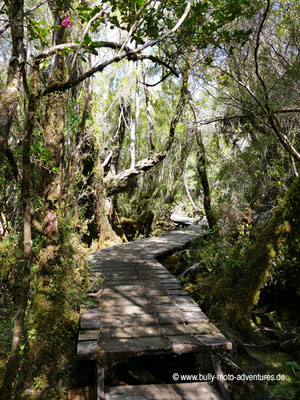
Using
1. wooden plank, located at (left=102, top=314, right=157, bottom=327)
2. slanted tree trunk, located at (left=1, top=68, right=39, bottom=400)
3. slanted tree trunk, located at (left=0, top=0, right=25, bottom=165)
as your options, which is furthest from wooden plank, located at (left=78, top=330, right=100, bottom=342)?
slanted tree trunk, located at (left=0, top=0, right=25, bottom=165)

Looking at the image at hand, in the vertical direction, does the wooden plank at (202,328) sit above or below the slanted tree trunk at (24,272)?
below

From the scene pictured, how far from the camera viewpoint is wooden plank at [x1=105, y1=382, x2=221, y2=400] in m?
2.81

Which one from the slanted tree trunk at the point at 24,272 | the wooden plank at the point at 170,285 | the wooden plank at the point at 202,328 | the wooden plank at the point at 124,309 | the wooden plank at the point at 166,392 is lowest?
the wooden plank at the point at 166,392

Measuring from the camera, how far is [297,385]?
142 inches

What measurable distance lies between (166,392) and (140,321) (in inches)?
36.5

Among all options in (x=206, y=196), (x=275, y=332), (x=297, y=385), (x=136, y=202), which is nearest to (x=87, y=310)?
(x=297, y=385)

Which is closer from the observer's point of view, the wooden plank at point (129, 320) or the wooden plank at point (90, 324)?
the wooden plank at point (90, 324)

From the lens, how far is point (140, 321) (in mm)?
3682

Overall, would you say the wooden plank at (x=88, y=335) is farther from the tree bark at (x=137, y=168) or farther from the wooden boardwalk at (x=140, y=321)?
the tree bark at (x=137, y=168)

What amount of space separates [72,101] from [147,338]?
5216 mm

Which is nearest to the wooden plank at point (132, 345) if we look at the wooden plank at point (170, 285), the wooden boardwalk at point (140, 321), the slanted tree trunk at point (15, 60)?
the wooden boardwalk at point (140, 321)

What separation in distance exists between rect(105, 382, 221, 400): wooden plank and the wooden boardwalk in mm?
65

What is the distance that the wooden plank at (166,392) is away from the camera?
2.81 metres

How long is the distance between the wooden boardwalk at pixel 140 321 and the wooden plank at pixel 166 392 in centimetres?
6
